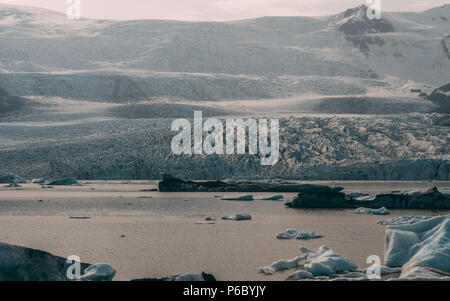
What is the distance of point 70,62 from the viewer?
3883 inches

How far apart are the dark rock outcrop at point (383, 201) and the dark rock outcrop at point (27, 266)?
15924 mm

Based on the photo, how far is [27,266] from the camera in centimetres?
1095

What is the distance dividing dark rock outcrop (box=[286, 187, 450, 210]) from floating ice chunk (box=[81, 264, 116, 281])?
14957 mm

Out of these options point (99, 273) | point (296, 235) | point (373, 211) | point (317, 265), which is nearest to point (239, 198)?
point (373, 211)

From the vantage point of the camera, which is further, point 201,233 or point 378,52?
point 378,52

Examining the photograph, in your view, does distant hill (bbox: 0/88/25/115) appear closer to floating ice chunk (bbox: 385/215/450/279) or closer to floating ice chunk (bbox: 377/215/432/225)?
floating ice chunk (bbox: 377/215/432/225)

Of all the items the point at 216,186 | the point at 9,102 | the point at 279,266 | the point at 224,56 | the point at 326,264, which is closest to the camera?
the point at 326,264

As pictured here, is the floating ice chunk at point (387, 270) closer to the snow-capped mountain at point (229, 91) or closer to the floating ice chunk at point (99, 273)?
the floating ice chunk at point (99, 273)

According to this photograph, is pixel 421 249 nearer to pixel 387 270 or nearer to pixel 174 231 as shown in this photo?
pixel 387 270

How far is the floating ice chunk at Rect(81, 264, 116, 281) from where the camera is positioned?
11.5 m

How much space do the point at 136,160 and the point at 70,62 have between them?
58773 mm

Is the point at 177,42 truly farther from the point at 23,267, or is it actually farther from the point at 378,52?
the point at 23,267

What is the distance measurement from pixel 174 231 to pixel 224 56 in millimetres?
85591
